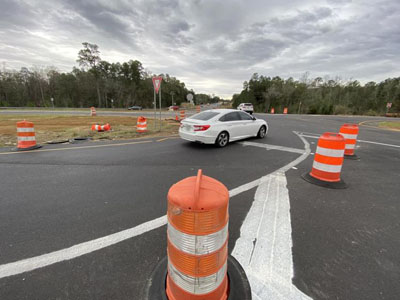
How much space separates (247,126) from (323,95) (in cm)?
5275

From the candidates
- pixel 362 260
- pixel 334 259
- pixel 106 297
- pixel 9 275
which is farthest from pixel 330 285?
pixel 9 275

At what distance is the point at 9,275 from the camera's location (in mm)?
1826

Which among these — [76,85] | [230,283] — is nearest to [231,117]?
[230,283]

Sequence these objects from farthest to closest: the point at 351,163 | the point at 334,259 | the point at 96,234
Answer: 1. the point at 351,163
2. the point at 96,234
3. the point at 334,259

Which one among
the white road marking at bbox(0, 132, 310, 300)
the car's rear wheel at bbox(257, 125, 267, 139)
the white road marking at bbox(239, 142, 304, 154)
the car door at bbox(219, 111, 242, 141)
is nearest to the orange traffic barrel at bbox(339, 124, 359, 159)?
the white road marking at bbox(239, 142, 304, 154)

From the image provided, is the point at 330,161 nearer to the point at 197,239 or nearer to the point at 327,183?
the point at 327,183

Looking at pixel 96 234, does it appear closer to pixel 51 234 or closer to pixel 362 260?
pixel 51 234

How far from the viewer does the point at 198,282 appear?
139cm

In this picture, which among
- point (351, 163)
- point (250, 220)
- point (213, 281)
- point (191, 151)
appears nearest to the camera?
point (213, 281)

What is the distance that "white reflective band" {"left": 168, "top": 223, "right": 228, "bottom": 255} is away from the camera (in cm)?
131

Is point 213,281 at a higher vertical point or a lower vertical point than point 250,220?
higher

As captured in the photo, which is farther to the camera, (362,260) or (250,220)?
(250,220)

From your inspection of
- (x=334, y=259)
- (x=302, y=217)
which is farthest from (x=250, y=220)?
(x=334, y=259)

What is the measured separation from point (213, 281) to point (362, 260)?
73.7 inches
